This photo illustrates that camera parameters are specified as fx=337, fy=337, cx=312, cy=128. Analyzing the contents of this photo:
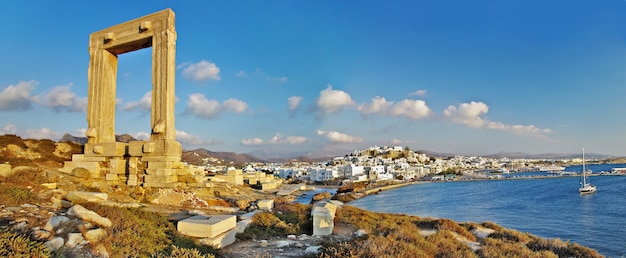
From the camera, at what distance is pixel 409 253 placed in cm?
503

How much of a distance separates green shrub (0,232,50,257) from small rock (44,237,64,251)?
161mm

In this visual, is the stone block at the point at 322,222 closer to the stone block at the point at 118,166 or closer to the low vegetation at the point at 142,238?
the low vegetation at the point at 142,238

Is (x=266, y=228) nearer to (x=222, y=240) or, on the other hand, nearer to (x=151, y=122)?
(x=222, y=240)

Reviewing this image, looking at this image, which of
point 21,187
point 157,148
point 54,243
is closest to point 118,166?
point 157,148

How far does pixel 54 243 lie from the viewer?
412 centimetres

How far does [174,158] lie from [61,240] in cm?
768

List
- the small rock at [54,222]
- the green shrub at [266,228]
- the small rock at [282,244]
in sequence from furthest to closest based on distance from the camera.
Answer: the green shrub at [266,228], the small rock at [282,244], the small rock at [54,222]

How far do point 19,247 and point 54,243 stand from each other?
1.82ft

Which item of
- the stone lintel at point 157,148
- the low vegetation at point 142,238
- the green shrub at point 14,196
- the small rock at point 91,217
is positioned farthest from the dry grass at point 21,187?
the stone lintel at point 157,148

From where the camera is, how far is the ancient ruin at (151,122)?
11516 millimetres

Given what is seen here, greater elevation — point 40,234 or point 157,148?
point 157,148

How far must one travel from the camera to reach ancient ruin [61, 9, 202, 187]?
1152 cm

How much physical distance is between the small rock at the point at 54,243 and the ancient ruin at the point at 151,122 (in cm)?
709

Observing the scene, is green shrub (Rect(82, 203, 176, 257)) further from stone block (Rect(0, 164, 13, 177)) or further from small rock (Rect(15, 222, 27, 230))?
stone block (Rect(0, 164, 13, 177))
